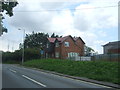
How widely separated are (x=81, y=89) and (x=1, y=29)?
18009 millimetres


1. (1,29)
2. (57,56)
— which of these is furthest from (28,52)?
(1,29)

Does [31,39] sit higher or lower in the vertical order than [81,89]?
higher

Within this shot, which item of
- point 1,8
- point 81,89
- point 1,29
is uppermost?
point 1,8

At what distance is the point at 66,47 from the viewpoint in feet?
259

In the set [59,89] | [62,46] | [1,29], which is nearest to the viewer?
[59,89]

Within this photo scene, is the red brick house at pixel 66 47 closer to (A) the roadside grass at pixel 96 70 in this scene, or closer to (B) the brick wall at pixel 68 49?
(B) the brick wall at pixel 68 49

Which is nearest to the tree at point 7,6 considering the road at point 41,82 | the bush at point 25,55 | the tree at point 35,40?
the road at point 41,82

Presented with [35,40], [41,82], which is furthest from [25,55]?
[41,82]

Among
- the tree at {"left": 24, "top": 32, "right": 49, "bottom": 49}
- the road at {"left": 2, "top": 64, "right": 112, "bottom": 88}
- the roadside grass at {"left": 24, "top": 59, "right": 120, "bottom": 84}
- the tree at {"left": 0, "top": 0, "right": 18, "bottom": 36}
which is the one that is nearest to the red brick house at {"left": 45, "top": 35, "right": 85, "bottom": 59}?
the roadside grass at {"left": 24, "top": 59, "right": 120, "bottom": 84}

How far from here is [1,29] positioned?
1195 inches

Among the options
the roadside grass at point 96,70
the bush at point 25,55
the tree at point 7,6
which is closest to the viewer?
the roadside grass at point 96,70

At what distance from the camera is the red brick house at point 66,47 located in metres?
78.3

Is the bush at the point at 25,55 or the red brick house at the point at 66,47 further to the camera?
the bush at the point at 25,55

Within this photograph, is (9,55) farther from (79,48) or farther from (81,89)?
(81,89)
